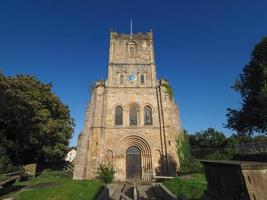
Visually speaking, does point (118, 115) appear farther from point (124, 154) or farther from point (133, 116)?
point (124, 154)

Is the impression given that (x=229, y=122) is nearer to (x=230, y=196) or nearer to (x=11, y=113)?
(x=230, y=196)

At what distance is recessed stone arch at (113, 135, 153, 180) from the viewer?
19250 mm

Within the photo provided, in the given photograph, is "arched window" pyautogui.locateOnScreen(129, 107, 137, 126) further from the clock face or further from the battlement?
the battlement

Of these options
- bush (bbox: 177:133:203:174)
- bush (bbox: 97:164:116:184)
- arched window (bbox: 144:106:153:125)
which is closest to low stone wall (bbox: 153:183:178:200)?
bush (bbox: 97:164:116:184)

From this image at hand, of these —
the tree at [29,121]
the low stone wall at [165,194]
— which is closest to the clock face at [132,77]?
the tree at [29,121]

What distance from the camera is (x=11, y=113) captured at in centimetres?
2083

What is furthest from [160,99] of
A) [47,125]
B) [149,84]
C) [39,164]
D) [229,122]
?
[39,164]

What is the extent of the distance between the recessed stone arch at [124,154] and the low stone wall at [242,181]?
15720 mm

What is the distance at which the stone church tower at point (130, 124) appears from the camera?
1919 cm

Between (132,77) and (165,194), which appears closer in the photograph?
(165,194)

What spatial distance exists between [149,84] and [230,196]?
1997 centimetres

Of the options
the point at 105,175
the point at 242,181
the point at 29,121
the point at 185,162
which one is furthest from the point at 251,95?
the point at 29,121

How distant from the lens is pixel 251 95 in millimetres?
20719

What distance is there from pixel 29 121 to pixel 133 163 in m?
13.3
